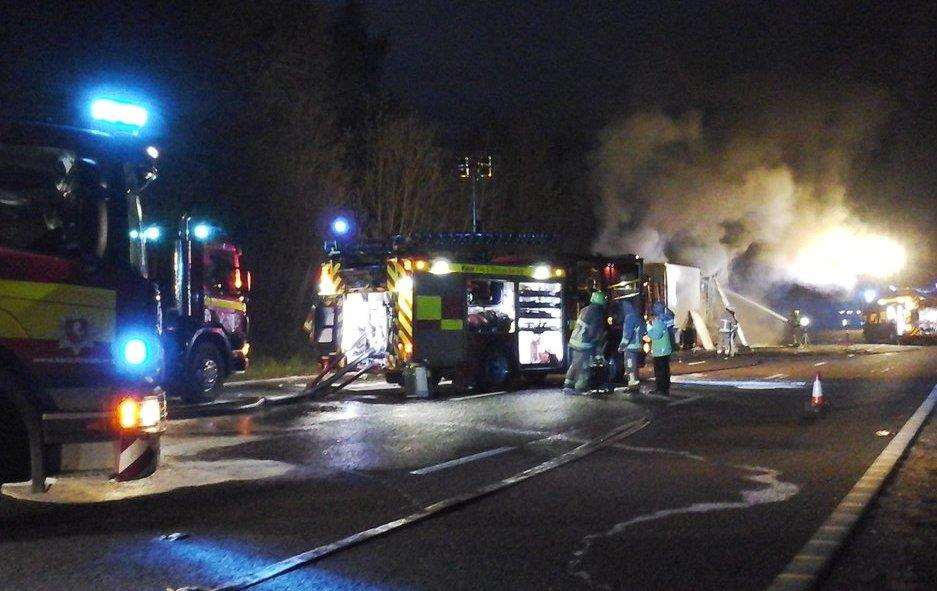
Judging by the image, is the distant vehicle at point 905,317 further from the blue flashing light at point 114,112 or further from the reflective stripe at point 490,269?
the blue flashing light at point 114,112

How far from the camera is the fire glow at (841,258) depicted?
119 ft

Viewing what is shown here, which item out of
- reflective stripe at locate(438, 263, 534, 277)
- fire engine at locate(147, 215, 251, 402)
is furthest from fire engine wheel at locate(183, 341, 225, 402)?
reflective stripe at locate(438, 263, 534, 277)

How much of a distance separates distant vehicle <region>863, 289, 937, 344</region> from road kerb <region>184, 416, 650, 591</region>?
38.7 metres

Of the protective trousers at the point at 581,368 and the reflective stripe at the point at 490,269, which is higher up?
the reflective stripe at the point at 490,269

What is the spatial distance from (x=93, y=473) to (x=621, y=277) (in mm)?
14621

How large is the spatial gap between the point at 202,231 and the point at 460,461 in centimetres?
780

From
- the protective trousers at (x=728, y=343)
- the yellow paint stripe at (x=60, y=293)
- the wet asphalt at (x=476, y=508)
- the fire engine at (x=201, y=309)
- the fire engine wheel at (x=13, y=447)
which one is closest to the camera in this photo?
the wet asphalt at (x=476, y=508)

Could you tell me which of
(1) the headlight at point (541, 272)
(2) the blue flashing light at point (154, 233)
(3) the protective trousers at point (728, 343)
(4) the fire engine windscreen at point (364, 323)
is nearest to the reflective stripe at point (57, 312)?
(2) the blue flashing light at point (154, 233)

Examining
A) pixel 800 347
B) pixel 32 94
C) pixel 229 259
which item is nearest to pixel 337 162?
pixel 32 94

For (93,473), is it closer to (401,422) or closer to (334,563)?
(334,563)

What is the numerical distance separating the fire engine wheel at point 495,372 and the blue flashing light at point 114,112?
429 inches

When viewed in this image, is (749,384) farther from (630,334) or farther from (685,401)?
(685,401)

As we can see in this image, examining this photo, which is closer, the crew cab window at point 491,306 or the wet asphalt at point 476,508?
the wet asphalt at point 476,508

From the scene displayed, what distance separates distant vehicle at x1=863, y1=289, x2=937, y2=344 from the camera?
45719 mm
